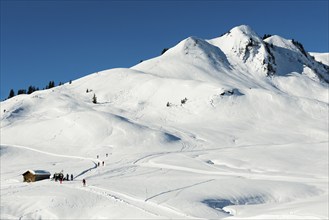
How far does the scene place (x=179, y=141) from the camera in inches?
3282

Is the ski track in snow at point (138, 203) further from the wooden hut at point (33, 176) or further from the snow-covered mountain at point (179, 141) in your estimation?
the wooden hut at point (33, 176)

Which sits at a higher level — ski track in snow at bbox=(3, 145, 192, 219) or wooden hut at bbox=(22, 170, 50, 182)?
wooden hut at bbox=(22, 170, 50, 182)

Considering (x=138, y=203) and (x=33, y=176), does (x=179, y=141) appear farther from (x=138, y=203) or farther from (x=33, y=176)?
(x=138, y=203)

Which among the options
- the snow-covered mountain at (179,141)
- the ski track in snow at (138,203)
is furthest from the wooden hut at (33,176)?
the ski track in snow at (138,203)

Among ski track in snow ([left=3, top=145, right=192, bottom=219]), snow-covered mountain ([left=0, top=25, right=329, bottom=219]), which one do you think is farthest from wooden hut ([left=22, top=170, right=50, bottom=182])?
ski track in snow ([left=3, top=145, right=192, bottom=219])

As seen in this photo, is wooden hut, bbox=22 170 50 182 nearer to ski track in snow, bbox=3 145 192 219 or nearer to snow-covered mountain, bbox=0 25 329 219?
snow-covered mountain, bbox=0 25 329 219

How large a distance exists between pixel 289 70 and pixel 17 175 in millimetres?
143961

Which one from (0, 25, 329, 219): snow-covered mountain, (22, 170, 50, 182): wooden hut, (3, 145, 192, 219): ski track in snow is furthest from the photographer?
(22, 170, 50, 182): wooden hut

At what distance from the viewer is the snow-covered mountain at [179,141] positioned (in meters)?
36.9

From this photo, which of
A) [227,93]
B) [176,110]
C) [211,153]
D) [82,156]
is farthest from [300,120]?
[82,156]

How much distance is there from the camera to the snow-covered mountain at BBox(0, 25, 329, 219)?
121ft

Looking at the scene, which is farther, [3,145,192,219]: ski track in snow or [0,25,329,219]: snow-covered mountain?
[0,25,329,219]: snow-covered mountain

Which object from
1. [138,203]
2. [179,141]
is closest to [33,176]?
[138,203]

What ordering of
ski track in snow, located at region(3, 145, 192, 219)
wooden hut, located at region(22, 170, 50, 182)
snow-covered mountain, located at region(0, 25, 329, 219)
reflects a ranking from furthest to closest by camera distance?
wooden hut, located at region(22, 170, 50, 182) < snow-covered mountain, located at region(0, 25, 329, 219) < ski track in snow, located at region(3, 145, 192, 219)
